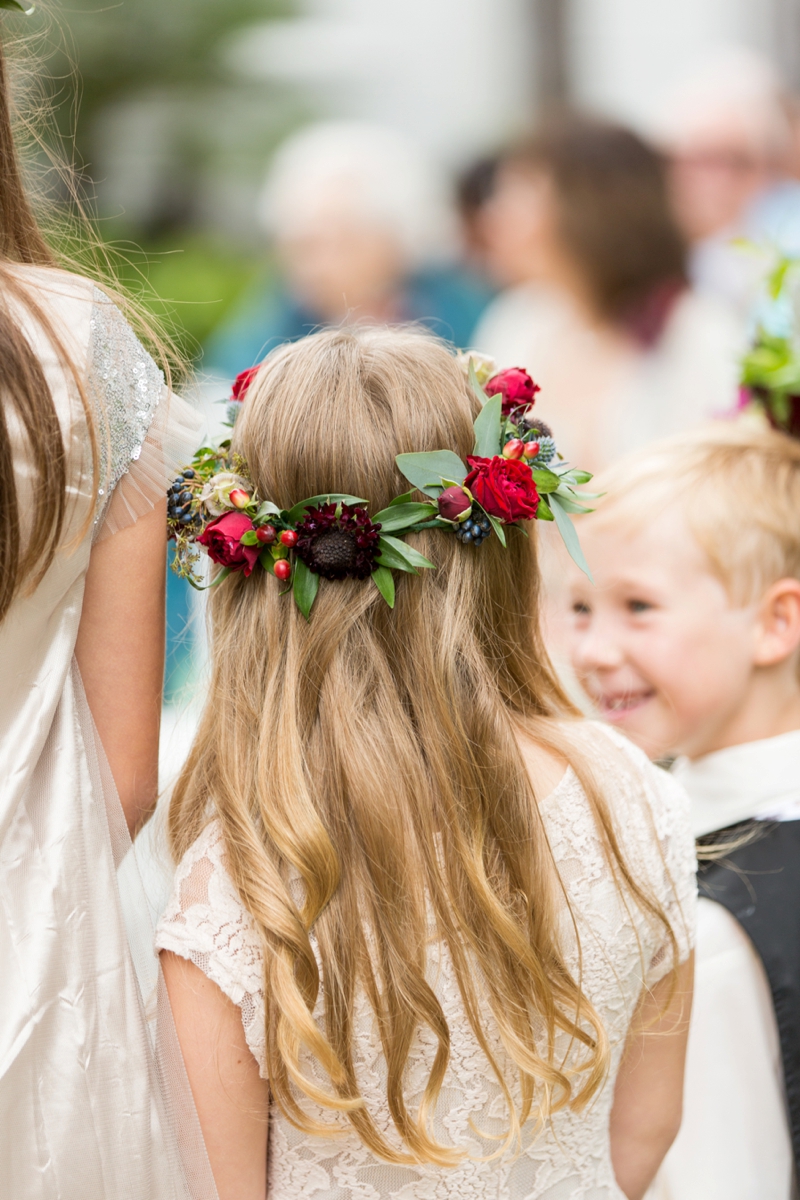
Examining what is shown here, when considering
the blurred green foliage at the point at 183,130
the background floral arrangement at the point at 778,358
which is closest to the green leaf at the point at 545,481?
the background floral arrangement at the point at 778,358

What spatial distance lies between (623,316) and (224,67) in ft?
9.66

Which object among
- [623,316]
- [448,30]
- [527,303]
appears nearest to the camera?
[623,316]

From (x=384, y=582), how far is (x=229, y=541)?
0.16 meters

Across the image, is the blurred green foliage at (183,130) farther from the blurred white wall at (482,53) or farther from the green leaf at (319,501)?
the green leaf at (319,501)

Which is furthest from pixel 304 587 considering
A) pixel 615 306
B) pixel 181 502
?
pixel 615 306

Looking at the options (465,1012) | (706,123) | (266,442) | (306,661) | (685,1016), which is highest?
(706,123)

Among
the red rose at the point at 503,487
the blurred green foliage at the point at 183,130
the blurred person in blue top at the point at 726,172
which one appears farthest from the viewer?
the blurred green foliage at the point at 183,130

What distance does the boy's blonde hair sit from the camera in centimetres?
176

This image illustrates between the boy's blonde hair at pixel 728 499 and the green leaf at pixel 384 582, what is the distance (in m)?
0.70

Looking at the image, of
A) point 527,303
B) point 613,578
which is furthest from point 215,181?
point 613,578

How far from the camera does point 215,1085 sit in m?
1.10

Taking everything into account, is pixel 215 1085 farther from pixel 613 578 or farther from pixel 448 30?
pixel 448 30

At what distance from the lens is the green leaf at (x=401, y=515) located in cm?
112

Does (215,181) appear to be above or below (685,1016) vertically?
above
